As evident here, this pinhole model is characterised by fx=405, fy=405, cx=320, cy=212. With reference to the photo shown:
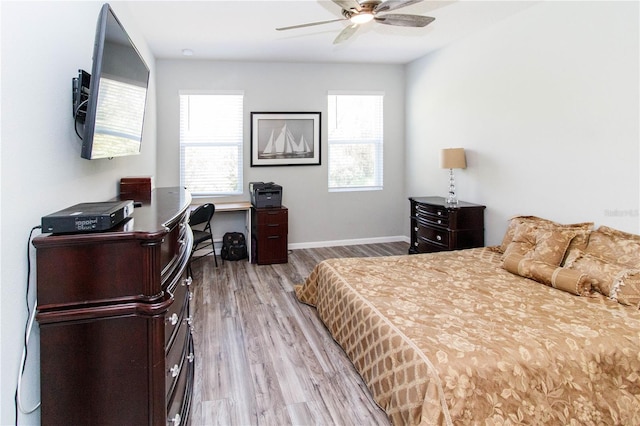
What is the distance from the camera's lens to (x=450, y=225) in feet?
14.2

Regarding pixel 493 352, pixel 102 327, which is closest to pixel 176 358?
pixel 102 327

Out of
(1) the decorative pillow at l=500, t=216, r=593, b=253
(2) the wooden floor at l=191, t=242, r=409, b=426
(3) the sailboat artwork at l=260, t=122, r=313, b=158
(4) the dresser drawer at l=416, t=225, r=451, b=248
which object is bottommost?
(2) the wooden floor at l=191, t=242, r=409, b=426

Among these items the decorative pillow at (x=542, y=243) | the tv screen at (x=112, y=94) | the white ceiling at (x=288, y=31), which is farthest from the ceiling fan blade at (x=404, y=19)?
the decorative pillow at (x=542, y=243)

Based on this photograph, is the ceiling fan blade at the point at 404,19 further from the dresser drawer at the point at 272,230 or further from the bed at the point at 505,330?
the dresser drawer at the point at 272,230

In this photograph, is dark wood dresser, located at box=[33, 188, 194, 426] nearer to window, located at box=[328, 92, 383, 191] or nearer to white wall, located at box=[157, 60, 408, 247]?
white wall, located at box=[157, 60, 408, 247]

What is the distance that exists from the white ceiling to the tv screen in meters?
1.41

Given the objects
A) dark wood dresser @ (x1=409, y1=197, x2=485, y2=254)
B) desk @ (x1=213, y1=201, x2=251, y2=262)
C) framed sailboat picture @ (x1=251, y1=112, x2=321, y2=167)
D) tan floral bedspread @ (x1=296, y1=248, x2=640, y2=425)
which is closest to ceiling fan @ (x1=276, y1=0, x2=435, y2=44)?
tan floral bedspread @ (x1=296, y1=248, x2=640, y2=425)

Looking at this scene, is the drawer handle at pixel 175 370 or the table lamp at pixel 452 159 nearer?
the drawer handle at pixel 175 370

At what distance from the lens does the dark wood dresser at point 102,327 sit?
1.31 meters

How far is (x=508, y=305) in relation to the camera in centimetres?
245

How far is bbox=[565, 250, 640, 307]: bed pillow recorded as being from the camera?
96.6 inches

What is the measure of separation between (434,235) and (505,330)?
2577 mm

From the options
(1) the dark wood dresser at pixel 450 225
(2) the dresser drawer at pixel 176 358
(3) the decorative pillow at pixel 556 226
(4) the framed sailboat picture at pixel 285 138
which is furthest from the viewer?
(4) the framed sailboat picture at pixel 285 138

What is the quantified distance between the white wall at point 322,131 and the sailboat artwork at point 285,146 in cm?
20
